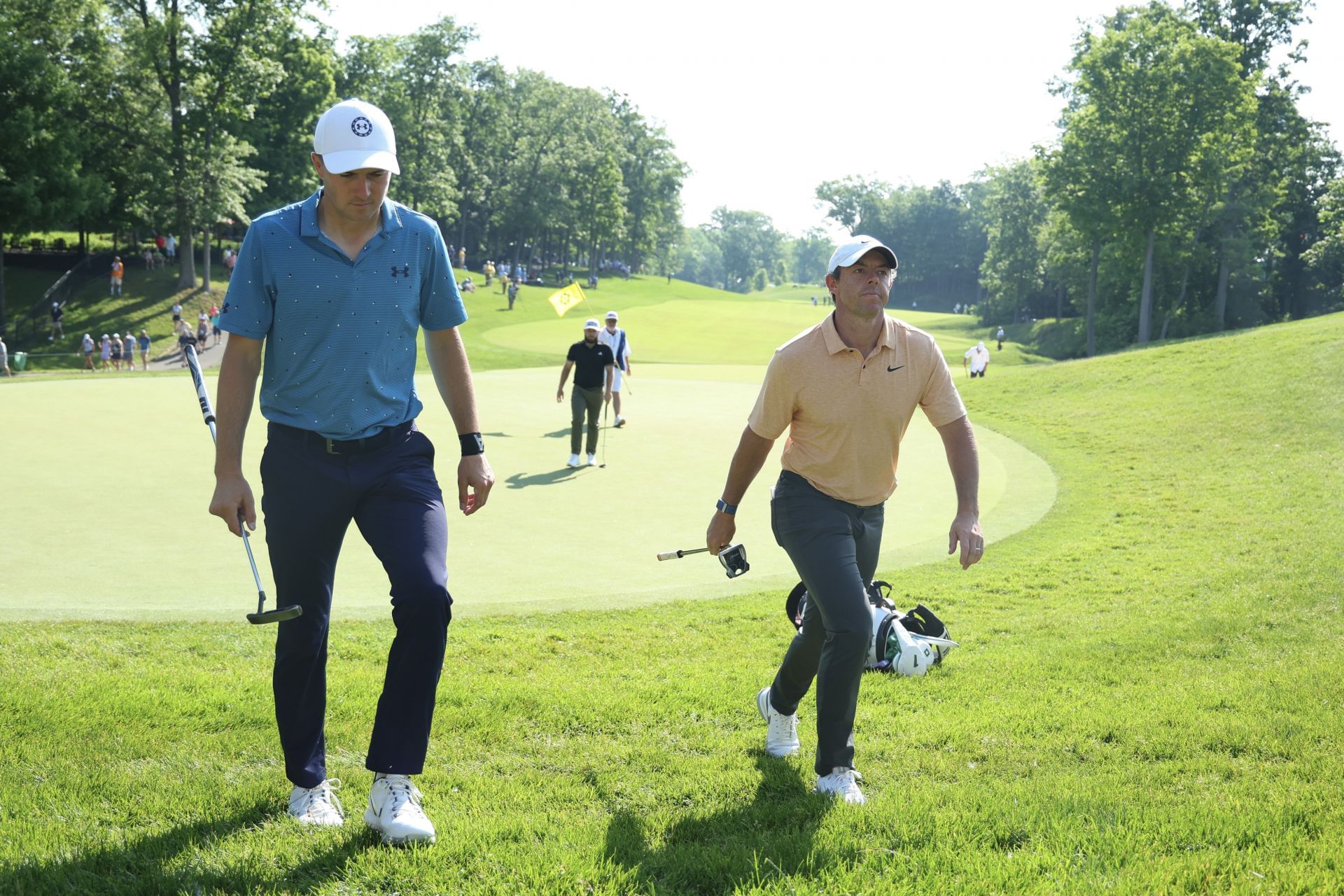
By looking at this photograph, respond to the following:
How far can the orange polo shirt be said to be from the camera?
4656mm

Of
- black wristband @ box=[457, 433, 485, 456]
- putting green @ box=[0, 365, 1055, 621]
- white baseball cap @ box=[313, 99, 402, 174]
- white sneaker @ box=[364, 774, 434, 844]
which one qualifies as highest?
white baseball cap @ box=[313, 99, 402, 174]

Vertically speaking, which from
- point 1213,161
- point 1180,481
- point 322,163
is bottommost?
point 1180,481

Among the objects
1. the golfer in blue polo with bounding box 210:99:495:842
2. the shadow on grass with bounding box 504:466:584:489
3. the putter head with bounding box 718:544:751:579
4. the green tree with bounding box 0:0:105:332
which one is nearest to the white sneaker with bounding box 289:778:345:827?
the golfer in blue polo with bounding box 210:99:495:842

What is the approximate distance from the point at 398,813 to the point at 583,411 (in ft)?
39.3

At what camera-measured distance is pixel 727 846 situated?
3.83m

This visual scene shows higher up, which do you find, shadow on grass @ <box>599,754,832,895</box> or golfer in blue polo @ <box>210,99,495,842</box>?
golfer in blue polo @ <box>210,99,495,842</box>

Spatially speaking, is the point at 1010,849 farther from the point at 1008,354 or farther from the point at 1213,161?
the point at 1008,354

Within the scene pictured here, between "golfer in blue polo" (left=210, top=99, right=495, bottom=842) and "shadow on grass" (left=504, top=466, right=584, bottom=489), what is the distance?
9.09 meters


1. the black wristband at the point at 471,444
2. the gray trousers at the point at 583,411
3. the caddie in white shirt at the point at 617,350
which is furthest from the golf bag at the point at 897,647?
the caddie in white shirt at the point at 617,350

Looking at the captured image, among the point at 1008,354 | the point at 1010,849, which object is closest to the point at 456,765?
the point at 1010,849

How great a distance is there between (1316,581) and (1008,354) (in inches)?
2107

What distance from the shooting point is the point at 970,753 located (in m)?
5.04

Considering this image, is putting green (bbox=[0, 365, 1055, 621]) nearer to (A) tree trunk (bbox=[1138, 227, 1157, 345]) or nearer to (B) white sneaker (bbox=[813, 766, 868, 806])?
(B) white sneaker (bbox=[813, 766, 868, 806])

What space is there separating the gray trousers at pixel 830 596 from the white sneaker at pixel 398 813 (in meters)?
1.67
